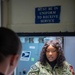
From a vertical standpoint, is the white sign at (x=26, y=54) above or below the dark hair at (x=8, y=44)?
below

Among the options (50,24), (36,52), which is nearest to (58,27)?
(50,24)

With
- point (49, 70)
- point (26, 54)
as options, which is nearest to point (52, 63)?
point (49, 70)

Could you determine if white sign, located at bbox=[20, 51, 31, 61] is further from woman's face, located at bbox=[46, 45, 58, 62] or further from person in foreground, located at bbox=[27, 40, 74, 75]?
woman's face, located at bbox=[46, 45, 58, 62]

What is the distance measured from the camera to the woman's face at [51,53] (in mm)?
1883

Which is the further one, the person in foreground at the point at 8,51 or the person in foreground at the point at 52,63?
the person in foreground at the point at 52,63

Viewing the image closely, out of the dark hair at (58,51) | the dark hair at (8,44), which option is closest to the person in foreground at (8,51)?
the dark hair at (8,44)

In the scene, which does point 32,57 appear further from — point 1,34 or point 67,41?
point 1,34

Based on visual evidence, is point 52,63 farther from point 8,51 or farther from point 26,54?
point 8,51

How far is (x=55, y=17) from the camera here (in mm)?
2254

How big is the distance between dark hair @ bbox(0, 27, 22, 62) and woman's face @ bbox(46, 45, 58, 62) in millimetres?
1108

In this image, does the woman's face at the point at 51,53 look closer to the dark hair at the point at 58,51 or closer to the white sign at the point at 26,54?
the dark hair at the point at 58,51

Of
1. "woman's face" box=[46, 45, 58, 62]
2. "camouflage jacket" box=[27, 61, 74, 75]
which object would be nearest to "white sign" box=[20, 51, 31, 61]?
"camouflage jacket" box=[27, 61, 74, 75]

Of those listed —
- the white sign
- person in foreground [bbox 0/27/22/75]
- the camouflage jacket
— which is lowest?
the camouflage jacket

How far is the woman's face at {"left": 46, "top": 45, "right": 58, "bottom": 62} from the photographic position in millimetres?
1883
